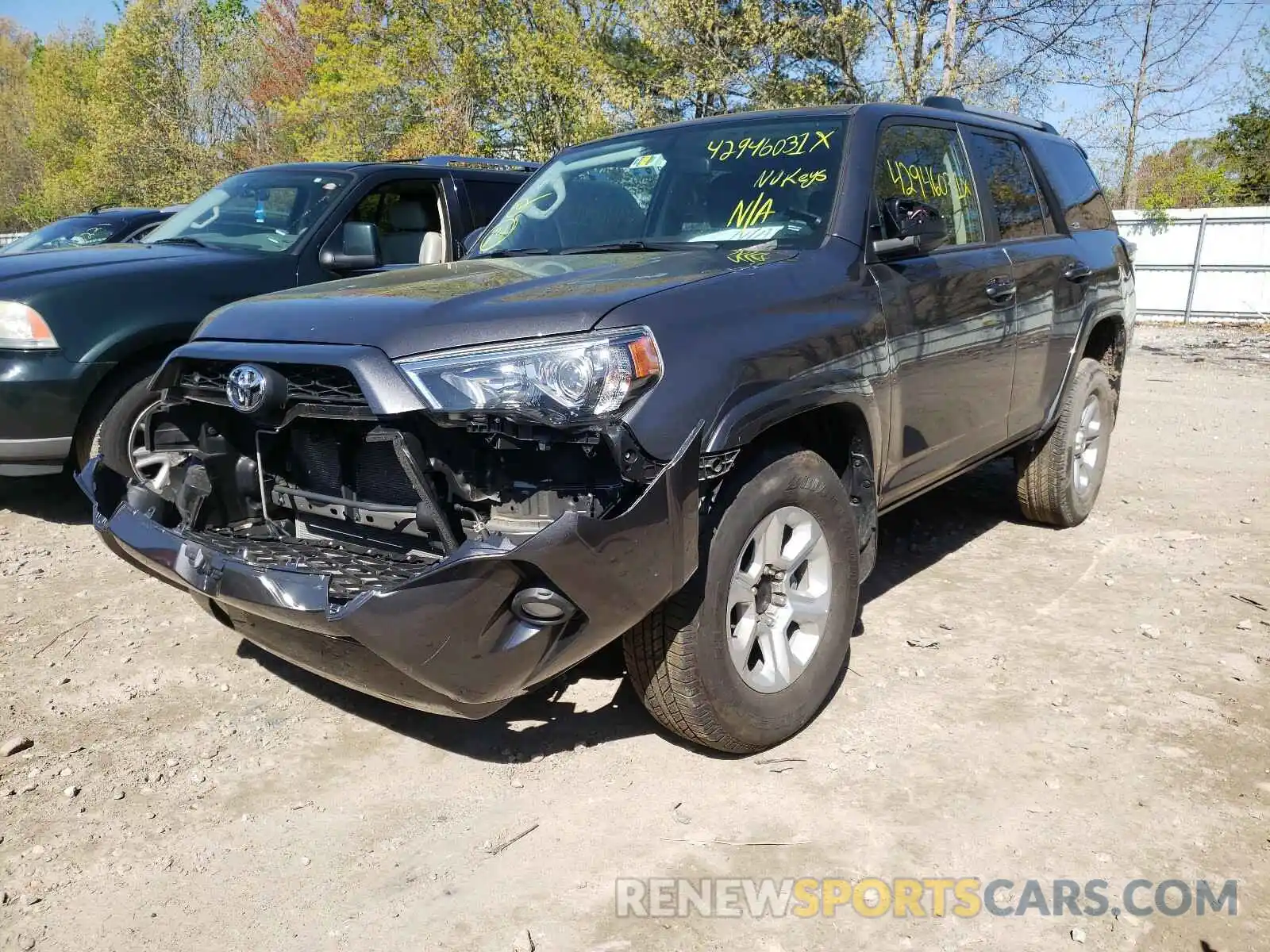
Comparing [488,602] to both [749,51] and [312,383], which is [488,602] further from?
[749,51]

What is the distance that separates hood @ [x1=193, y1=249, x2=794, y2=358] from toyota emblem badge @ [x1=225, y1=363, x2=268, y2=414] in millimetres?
127

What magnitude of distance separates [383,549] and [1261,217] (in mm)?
18906

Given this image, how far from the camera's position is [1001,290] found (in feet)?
13.3

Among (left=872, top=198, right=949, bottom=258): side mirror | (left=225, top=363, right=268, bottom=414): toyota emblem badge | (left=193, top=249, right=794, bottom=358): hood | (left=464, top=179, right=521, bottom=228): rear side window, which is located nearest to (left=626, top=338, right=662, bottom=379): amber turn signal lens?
(left=193, top=249, right=794, bottom=358): hood

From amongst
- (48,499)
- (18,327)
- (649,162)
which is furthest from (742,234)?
(48,499)

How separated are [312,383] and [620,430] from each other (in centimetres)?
91

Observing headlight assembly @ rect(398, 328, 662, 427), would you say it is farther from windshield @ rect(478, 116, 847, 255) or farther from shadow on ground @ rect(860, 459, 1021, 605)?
shadow on ground @ rect(860, 459, 1021, 605)

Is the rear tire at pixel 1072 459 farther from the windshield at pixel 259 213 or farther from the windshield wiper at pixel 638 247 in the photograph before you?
the windshield at pixel 259 213

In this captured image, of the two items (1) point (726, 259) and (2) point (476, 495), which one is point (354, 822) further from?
(1) point (726, 259)

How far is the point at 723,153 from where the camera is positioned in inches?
147

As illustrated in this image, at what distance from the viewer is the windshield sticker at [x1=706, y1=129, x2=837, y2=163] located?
3557mm

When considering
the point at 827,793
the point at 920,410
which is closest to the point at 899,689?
the point at 827,793

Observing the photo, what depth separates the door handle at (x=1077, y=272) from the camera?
4699mm

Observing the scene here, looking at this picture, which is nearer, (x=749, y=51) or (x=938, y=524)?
(x=938, y=524)
